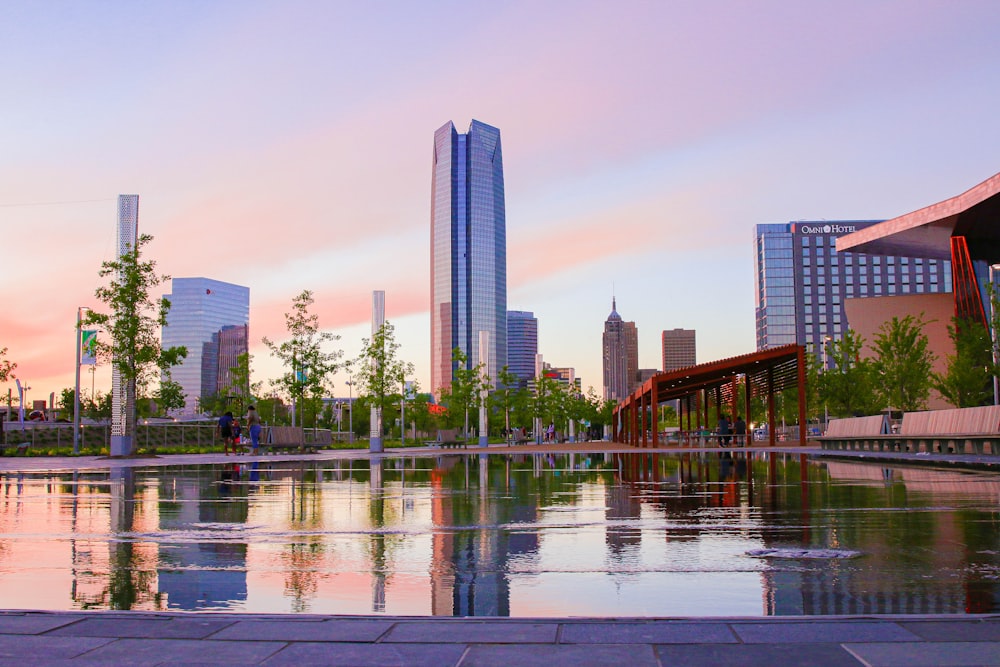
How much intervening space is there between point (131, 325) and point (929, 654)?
3488 centimetres

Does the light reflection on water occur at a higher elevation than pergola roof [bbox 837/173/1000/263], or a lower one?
lower

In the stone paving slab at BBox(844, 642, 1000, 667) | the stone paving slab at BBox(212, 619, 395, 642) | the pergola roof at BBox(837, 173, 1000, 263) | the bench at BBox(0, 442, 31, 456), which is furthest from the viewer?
the pergola roof at BBox(837, 173, 1000, 263)

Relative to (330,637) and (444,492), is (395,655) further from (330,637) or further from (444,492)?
(444,492)

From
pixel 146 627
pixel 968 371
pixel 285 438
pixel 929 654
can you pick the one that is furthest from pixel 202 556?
pixel 968 371

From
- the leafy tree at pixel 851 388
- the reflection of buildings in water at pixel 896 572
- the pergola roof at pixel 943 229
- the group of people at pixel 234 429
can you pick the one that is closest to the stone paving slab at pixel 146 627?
the reflection of buildings in water at pixel 896 572

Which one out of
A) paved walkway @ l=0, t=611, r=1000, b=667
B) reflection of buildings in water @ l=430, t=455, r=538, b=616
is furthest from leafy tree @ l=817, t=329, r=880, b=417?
paved walkway @ l=0, t=611, r=1000, b=667

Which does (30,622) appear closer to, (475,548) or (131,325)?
(475,548)

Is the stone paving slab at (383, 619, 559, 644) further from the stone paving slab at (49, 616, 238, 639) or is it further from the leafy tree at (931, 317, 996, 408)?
the leafy tree at (931, 317, 996, 408)

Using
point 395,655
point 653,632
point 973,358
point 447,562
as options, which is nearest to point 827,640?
point 653,632

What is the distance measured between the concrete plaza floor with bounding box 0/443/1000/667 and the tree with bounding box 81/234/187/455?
31820 millimetres

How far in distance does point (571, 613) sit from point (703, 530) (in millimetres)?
4028

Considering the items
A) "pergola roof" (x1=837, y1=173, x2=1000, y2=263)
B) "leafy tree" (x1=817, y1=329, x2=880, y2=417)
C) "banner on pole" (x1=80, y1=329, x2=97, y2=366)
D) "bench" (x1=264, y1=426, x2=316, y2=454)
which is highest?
"pergola roof" (x1=837, y1=173, x2=1000, y2=263)

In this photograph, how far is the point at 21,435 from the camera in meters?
46.9

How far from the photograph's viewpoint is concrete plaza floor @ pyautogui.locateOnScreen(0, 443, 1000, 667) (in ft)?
13.1
